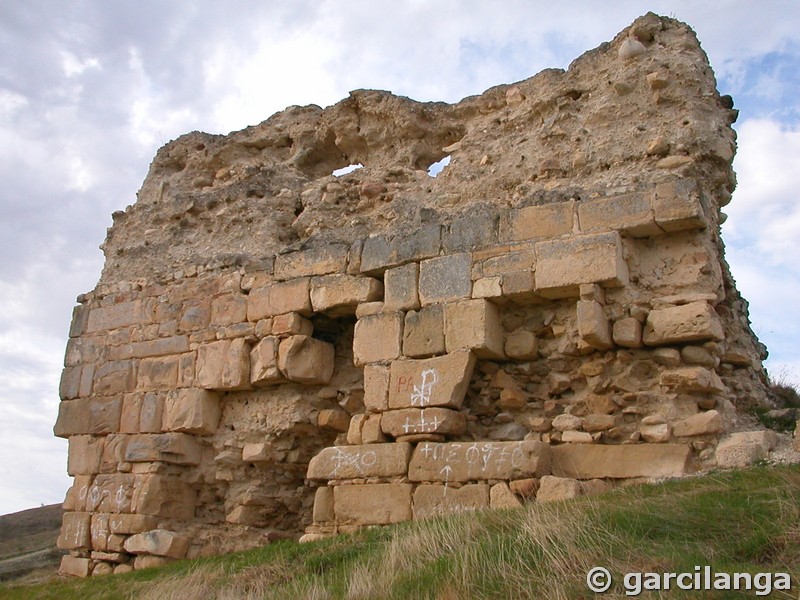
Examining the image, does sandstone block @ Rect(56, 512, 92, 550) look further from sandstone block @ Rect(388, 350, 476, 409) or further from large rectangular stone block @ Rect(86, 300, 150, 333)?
sandstone block @ Rect(388, 350, 476, 409)

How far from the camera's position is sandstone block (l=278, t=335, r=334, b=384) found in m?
7.10

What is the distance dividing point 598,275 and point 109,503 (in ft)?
16.9

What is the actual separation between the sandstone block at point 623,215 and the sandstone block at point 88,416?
16.6 ft

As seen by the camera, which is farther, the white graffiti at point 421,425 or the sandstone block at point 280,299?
the sandstone block at point 280,299

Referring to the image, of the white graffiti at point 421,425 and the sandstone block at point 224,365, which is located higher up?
the sandstone block at point 224,365

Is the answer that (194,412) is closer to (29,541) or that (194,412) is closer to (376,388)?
(376,388)

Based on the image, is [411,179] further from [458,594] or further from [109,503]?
[458,594]

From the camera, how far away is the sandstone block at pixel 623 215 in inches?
232

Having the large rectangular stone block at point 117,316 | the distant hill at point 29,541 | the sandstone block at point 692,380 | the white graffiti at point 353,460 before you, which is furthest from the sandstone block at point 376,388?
the distant hill at point 29,541

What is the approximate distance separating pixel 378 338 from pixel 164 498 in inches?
106

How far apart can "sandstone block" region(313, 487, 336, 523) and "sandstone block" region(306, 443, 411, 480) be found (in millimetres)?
121

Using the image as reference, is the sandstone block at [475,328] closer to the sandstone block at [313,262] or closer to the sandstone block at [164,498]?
the sandstone block at [313,262]

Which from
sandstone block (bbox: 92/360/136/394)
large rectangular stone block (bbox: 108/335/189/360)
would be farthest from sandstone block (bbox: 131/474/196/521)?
large rectangular stone block (bbox: 108/335/189/360)

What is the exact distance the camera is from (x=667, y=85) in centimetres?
664
